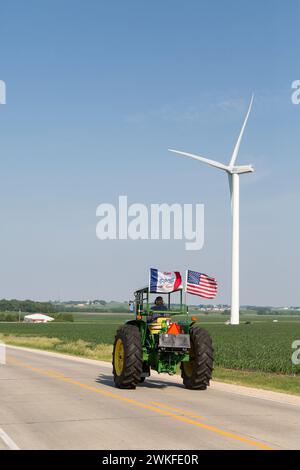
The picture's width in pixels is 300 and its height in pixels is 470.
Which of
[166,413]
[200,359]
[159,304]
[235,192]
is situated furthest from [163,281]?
[235,192]

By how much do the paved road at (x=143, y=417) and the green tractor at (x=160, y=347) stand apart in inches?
17.7

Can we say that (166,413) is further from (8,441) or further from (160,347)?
(8,441)

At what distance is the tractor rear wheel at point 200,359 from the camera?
622 inches

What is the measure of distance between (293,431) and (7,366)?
1675 centimetres

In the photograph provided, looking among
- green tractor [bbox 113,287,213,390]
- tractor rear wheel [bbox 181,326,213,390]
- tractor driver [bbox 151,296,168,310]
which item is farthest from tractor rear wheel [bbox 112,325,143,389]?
tractor rear wheel [bbox 181,326,213,390]

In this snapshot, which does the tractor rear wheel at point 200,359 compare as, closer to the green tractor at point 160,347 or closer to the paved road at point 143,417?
the green tractor at point 160,347

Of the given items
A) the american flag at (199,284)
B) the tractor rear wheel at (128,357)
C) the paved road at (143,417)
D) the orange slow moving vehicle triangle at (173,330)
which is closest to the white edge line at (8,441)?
the paved road at (143,417)

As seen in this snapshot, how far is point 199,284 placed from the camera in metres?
16.8

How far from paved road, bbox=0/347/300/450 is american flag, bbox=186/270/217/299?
2466 millimetres

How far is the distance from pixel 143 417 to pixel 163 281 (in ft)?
16.6

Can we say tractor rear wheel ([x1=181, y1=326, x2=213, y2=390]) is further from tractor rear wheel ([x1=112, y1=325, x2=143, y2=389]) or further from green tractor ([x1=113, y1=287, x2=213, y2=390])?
tractor rear wheel ([x1=112, y1=325, x2=143, y2=389])

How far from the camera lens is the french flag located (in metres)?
16.2
